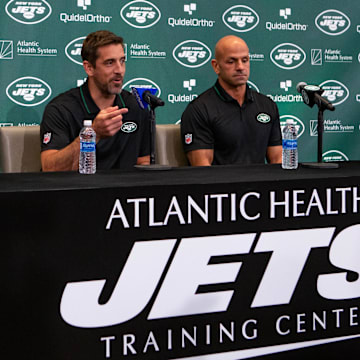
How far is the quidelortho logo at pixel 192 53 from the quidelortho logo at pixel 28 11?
2.89ft

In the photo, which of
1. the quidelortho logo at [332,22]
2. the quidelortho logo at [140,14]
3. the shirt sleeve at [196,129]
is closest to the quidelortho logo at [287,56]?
the quidelortho logo at [332,22]

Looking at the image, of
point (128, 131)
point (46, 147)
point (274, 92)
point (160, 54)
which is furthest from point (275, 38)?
point (46, 147)

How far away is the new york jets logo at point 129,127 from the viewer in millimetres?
3160

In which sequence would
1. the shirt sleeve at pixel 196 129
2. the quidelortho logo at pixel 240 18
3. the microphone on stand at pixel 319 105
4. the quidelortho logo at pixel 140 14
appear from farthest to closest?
the quidelortho logo at pixel 240 18 < the quidelortho logo at pixel 140 14 < the shirt sleeve at pixel 196 129 < the microphone on stand at pixel 319 105

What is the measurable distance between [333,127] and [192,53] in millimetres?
1172

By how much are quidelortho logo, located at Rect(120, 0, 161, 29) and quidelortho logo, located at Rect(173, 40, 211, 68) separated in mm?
→ 243

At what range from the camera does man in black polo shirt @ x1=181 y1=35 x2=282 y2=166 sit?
3.40 m

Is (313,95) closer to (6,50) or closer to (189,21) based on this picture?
(189,21)

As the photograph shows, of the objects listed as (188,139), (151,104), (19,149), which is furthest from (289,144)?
(19,149)

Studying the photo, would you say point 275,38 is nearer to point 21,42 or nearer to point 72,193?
point 21,42

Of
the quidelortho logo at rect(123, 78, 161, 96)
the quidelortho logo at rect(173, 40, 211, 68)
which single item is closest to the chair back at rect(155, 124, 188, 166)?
the quidelortho logo at rect(123, 78, 161, 96)

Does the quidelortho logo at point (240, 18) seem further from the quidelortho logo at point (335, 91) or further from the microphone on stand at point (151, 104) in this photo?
the microphone on stand at point (151, 104)

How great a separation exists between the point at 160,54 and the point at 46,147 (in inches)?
56.2

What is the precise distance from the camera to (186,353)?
1.92 m
